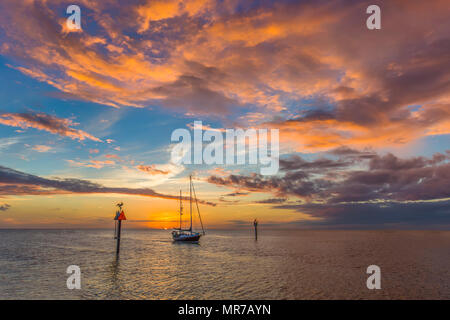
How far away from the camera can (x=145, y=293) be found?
23.5 meters

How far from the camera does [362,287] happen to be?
26.1 m
